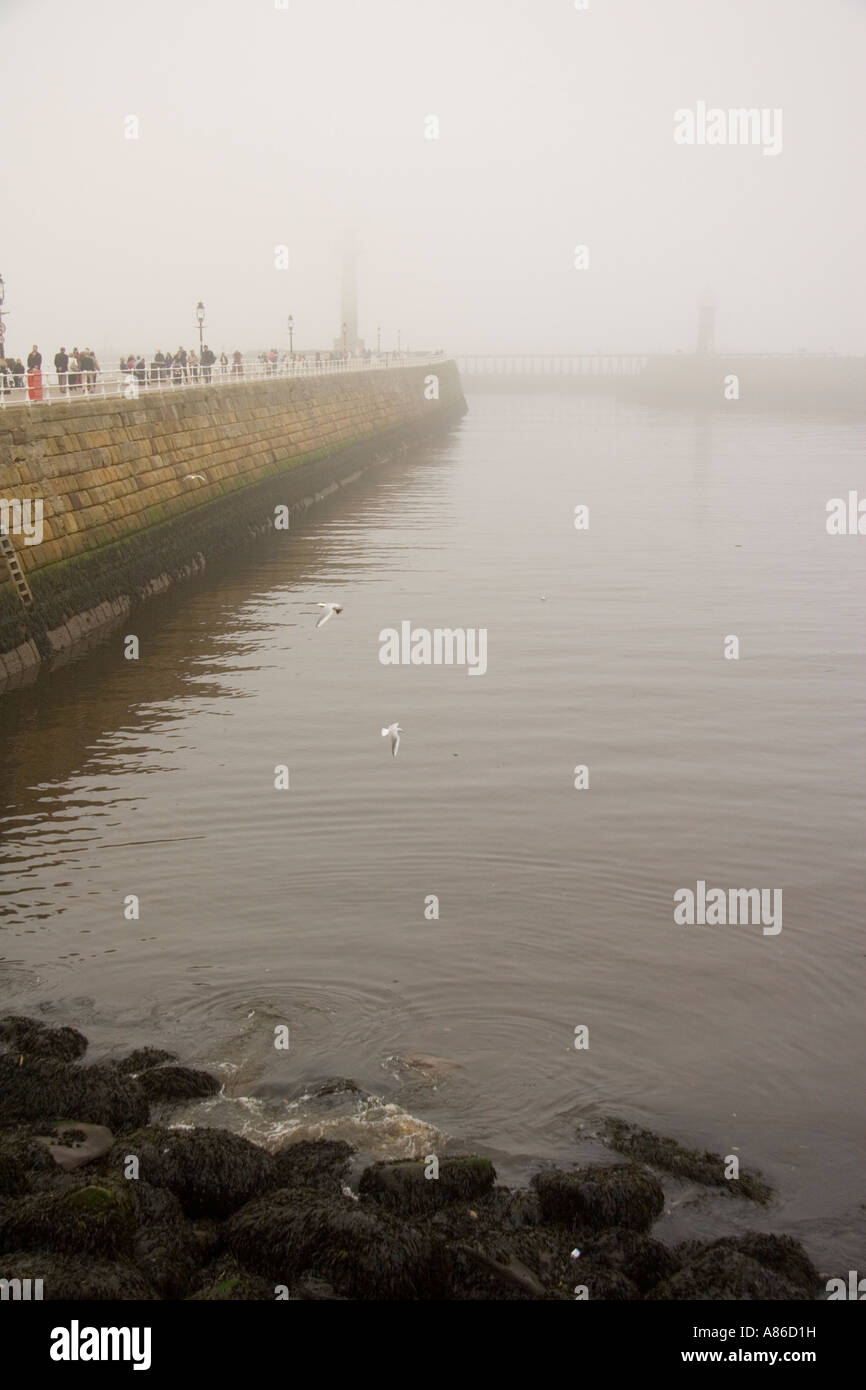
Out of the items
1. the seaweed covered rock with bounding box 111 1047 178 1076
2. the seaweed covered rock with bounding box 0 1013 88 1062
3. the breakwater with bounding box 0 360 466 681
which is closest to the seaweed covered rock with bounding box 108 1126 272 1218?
the seaweed covered rock with bounding box 111 1047 178 1076

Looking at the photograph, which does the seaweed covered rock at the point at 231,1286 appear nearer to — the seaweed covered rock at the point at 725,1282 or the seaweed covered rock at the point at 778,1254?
the seaweed covered rock at the point at 725,1282

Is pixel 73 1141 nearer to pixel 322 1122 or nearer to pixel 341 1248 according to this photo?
pixel 322 1122

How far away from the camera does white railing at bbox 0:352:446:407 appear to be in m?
22.2

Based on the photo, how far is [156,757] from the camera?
49.7 feet

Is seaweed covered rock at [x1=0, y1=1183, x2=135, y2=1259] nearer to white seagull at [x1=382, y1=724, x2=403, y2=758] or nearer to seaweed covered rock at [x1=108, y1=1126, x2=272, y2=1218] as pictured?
seaweed covered rock at [x1=108, y1=1126, x2=272, y2=1218]

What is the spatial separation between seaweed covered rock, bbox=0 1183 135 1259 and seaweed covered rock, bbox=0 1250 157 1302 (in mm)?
104

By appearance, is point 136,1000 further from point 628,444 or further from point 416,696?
point 628,444

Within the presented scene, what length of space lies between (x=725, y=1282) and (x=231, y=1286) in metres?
2.14

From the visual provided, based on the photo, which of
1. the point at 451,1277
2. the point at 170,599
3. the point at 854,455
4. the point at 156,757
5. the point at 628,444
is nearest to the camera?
the point at 451,1277

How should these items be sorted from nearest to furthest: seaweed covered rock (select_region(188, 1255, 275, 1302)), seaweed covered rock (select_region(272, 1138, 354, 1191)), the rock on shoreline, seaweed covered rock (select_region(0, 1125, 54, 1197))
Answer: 1. seaweed covered rock (select_region(188, 1255, 275, 1302))
2. the rock on shoreline
3. seaweed covered rock (select_region(0, 1125, 54, 1197))
4. seaweed covered rock (select_region(272, 1138, 354, 1191))

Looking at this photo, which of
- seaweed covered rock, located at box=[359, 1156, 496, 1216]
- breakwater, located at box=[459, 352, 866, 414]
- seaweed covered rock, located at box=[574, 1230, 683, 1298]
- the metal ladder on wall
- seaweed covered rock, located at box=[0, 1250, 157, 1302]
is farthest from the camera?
breakwater, located at box=[459, 352, 866, 414]
